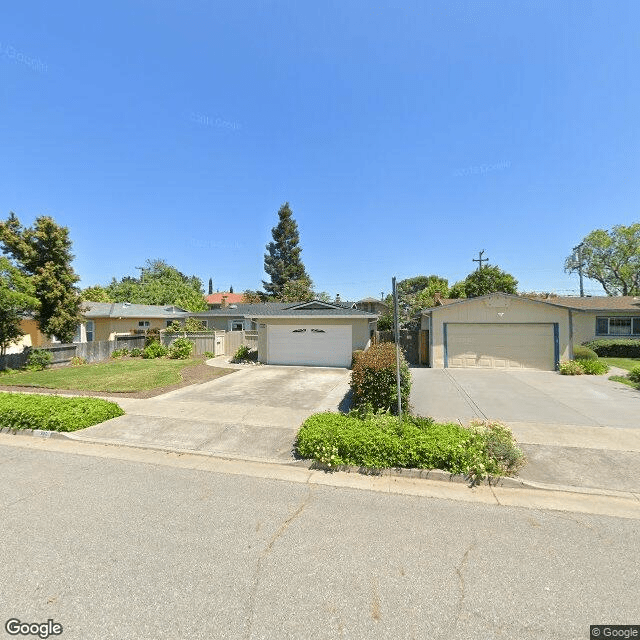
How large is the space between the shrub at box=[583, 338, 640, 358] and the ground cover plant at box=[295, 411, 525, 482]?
61.8ft

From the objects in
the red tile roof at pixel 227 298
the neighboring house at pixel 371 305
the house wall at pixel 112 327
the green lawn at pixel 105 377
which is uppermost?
the red tile roof at pixel 227 298

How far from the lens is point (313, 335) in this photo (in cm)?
1650

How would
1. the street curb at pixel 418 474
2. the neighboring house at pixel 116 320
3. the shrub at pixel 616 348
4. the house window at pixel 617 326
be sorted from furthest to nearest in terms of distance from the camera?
1. the neighboring house at pixel 116 320
2. the house window at pixel 617 326
3. the shrub at pixel 616 348
4. the street curb at pixel 418 474

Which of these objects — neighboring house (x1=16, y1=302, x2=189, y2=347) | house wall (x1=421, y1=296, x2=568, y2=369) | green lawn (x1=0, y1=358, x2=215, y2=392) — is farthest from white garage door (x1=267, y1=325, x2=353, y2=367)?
neighboring house (x1=16, y1=302, x2=189, y2=347)

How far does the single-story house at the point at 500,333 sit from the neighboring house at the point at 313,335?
144 inches

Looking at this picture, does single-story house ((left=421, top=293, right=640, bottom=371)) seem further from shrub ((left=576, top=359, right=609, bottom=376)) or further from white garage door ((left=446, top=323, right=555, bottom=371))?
shrub ((left=576, top=359, right=609, bottom=376))

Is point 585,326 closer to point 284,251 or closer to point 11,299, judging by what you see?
point 11,299

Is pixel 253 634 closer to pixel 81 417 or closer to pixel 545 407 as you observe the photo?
pixel 81 417

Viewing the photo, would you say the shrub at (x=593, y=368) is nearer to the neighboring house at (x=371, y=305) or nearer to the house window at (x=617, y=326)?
the house window at (x=617, y=326)

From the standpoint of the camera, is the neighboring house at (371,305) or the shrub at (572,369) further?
Answer: the neighboring house at (371,305)

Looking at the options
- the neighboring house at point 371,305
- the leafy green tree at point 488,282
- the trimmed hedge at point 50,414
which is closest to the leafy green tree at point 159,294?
the neighboring house at point 371,305

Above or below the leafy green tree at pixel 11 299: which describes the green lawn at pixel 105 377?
below

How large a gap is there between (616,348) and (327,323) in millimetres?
17041

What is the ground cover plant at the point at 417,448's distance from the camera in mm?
4961
